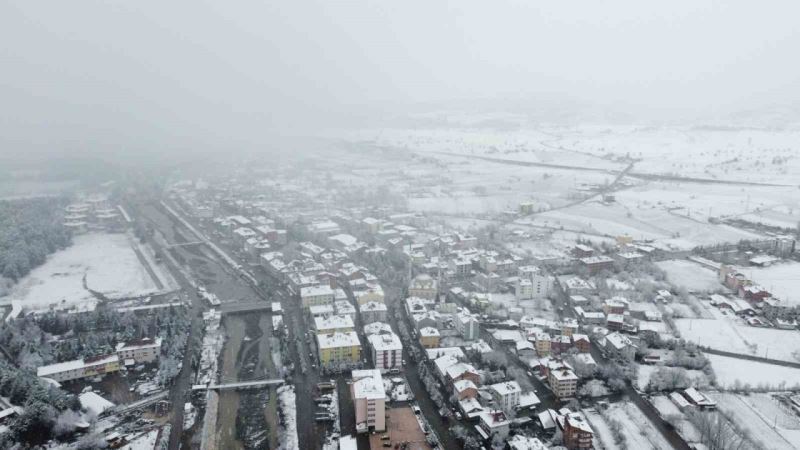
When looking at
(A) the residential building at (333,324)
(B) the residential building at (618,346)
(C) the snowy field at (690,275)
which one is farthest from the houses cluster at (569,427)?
(C) the snowy field at (690,275)

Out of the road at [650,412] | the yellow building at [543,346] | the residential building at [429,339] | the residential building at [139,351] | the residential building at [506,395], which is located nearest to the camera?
the road at [650,412]

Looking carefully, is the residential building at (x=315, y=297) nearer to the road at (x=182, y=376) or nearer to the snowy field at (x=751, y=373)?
the road at (x=182, y=376)

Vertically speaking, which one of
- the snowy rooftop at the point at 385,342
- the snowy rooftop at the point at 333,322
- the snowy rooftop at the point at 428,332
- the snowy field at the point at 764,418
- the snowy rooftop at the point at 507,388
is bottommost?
the snowy field at the point at 764,418

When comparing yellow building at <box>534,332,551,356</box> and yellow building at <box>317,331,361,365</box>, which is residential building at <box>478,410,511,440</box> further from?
yellow building at <box>317,331,361,365</box>

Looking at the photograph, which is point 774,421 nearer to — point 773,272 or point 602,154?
point 773,272

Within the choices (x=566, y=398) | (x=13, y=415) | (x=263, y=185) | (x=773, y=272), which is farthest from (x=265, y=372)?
(x=263, y=185)

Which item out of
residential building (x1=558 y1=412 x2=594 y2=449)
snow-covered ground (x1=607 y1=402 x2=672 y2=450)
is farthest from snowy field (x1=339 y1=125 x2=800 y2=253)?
residential building (x1=558 y1=412 x2=594 y2=449)
